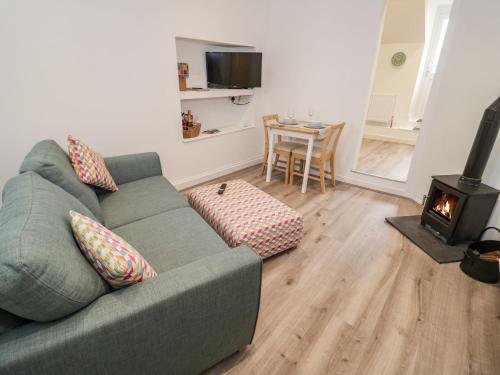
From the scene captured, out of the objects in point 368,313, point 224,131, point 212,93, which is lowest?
point 368,313

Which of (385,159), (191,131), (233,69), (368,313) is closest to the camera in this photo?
(368,313)

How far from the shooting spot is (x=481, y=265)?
1.83 m

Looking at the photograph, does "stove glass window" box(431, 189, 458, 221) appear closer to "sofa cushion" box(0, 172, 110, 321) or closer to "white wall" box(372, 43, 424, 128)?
"sofa cushion" box(0, 172, 110, 321)

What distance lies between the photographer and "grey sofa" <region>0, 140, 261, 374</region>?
715mm

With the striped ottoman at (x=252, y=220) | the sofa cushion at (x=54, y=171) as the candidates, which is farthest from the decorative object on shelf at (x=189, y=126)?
the sofa cushion at (x=54, y=171)

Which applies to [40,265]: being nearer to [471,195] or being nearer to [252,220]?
[252,220]

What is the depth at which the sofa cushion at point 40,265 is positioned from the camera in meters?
0.68

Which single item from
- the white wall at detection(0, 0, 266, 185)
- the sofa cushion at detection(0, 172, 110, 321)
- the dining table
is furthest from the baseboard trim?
the sofa cushion at detection(0, 172, 110, 321)

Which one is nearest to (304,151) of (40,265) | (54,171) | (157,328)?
(54,171)

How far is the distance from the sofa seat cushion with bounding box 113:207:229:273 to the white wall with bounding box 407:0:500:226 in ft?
7.70

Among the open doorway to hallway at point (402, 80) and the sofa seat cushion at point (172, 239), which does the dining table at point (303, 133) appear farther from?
the sofa seat cushion at point (172, 239)

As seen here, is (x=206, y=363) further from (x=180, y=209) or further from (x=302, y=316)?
(x=180, y=209)

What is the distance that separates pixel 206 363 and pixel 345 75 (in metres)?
3.29

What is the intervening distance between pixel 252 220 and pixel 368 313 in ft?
3.12
